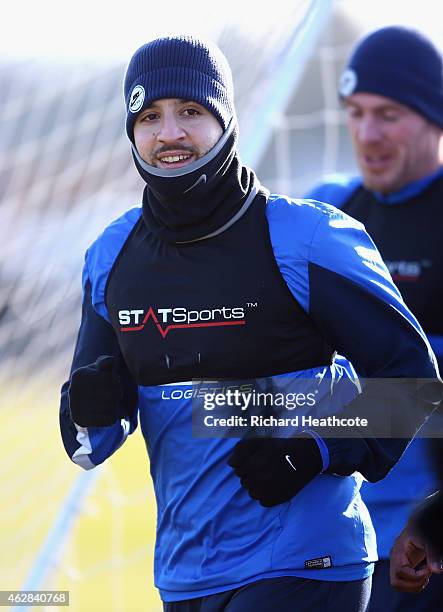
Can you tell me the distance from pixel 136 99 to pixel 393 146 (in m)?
1.41

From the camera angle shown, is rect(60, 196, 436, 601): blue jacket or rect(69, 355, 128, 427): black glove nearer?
rect(60, 196, 436, 601): blue jacket

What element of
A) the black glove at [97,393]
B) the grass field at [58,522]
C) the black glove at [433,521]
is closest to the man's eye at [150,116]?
the black glove at [97,393]

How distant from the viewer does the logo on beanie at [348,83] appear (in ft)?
14.9

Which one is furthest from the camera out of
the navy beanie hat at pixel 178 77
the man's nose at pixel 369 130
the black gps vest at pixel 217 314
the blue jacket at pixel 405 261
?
the man's nose at pixel 369 130

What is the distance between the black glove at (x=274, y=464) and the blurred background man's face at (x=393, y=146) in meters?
1.66

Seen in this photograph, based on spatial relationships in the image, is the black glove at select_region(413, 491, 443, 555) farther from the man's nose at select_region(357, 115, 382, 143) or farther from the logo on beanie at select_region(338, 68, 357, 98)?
the logo on beanie at select_region(338, 68, 357, 98)

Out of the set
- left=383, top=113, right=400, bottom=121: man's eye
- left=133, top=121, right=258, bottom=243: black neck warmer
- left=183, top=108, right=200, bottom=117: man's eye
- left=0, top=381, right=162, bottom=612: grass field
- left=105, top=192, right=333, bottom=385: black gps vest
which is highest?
left=183, top=108, right=200, bottom=117: man's eye

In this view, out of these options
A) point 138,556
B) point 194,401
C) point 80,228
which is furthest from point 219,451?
A: point 138,556

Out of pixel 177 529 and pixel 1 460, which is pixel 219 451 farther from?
pixel 1 460

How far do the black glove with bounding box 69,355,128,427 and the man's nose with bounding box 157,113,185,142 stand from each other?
55cm

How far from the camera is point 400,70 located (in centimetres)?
457

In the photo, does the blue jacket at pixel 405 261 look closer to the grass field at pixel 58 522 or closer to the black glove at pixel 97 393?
the black glove at pixel 97 393

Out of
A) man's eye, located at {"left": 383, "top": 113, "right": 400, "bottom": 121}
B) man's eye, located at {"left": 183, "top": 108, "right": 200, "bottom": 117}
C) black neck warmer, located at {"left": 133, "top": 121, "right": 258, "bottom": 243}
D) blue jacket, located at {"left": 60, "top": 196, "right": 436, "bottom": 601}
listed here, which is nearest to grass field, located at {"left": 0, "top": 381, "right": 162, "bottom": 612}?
man's eye, located at {"left": 383, "top": 113, "right": 400, "bottom": 121}

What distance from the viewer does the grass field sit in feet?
17.3
